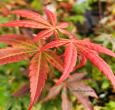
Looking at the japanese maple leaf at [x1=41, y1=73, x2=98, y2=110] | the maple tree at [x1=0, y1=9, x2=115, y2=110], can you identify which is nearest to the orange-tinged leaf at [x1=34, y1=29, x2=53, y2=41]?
the maple tree at [x1=0, y1=9, x2=115, y2=110]

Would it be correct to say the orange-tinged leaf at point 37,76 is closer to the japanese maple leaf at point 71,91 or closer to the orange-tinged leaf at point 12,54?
the orange-tinged leaf at point 12,54

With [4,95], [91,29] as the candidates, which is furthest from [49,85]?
[91,29]

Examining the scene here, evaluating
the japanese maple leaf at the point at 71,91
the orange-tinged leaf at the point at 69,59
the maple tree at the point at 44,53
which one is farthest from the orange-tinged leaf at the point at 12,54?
the japanese maple leaf at the point at 71,91

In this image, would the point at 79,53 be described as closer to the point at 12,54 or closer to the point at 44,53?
the point at 44,53

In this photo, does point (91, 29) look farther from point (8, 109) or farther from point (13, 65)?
point (8, 109)

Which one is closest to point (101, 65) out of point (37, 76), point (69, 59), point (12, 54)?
point (69, 59)

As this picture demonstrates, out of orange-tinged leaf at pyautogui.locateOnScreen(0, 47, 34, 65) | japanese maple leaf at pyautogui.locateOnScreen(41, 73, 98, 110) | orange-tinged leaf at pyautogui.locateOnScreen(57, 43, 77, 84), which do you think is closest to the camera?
orange-tinged leaf at pyautogui.locateOnScreen(57, 43, 77, 84)

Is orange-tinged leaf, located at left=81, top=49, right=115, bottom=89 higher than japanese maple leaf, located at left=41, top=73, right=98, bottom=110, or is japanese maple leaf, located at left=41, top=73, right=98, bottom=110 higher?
orange-tinged leaf, located at left=81, top=49, right=115, bottom=89

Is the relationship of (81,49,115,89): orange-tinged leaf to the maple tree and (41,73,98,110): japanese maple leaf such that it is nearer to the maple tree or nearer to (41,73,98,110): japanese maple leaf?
the maple tree
